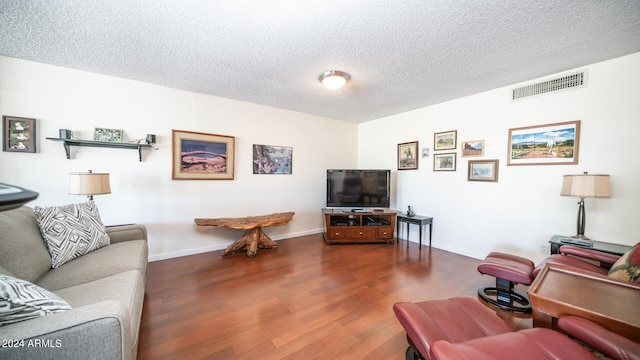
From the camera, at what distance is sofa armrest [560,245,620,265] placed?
1.82 meters

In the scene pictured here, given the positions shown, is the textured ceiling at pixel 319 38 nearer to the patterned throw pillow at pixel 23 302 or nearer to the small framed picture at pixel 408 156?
the small framed picture at pixel 408 156

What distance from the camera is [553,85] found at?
2.57 metres

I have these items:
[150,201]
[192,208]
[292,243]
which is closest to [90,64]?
[150,201]

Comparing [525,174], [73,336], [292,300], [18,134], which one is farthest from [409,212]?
[18,134]

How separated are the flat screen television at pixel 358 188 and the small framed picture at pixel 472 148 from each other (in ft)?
4.00

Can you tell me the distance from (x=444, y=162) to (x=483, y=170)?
0.57 meters

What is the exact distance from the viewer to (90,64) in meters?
2.43

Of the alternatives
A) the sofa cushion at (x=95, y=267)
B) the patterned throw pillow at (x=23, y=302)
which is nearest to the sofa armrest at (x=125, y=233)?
the sofa cushion at (x=95, y=267)

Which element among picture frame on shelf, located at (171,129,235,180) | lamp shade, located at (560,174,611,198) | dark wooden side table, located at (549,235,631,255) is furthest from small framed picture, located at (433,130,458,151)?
picture frame on shelf, located at (171,129,235,180)

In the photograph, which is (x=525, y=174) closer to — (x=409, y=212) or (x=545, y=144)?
(x=545, y=144)

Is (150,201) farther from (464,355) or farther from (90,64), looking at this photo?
(464,355)

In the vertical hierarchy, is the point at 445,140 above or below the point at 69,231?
above

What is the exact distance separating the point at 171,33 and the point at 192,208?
230cm

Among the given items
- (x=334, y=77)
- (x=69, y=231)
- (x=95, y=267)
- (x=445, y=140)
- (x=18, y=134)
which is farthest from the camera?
(x=445, y=140)
